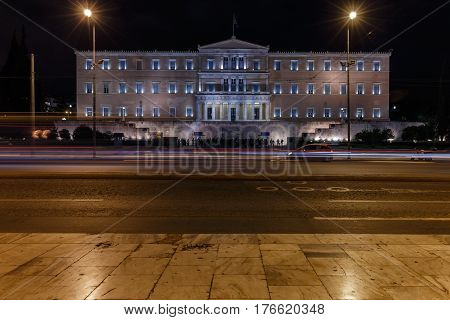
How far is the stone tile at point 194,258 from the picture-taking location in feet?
23.5

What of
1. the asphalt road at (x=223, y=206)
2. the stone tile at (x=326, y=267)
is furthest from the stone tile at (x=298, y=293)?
the asphalt road at (x=223, y=206)

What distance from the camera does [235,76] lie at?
9000 centimetres

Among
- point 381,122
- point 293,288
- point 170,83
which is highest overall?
point 170,83

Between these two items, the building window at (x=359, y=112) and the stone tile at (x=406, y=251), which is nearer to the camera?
the stone tile at (x=406, y=251)

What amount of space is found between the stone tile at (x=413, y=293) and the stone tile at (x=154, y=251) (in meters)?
3.45

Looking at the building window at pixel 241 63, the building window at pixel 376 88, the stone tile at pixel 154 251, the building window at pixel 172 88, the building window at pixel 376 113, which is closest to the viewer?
the stone tile at pixel 154 251

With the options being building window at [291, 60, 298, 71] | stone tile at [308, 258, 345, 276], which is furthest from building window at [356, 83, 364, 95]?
stone tile at [308, 258, 345, 276]

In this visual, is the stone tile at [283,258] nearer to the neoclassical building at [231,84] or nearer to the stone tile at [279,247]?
the stone tile at [279,247]

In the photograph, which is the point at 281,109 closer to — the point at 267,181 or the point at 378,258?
the point at 267,181

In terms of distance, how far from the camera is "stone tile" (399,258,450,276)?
6707 mm

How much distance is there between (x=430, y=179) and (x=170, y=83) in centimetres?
7729

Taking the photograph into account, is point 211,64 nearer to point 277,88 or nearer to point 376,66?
point 277,88

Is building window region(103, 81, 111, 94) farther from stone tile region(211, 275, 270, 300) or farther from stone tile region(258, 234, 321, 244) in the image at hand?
stone tile region(211, 275, 270, 300)

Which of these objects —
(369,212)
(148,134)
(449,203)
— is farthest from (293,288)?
(148,134)
